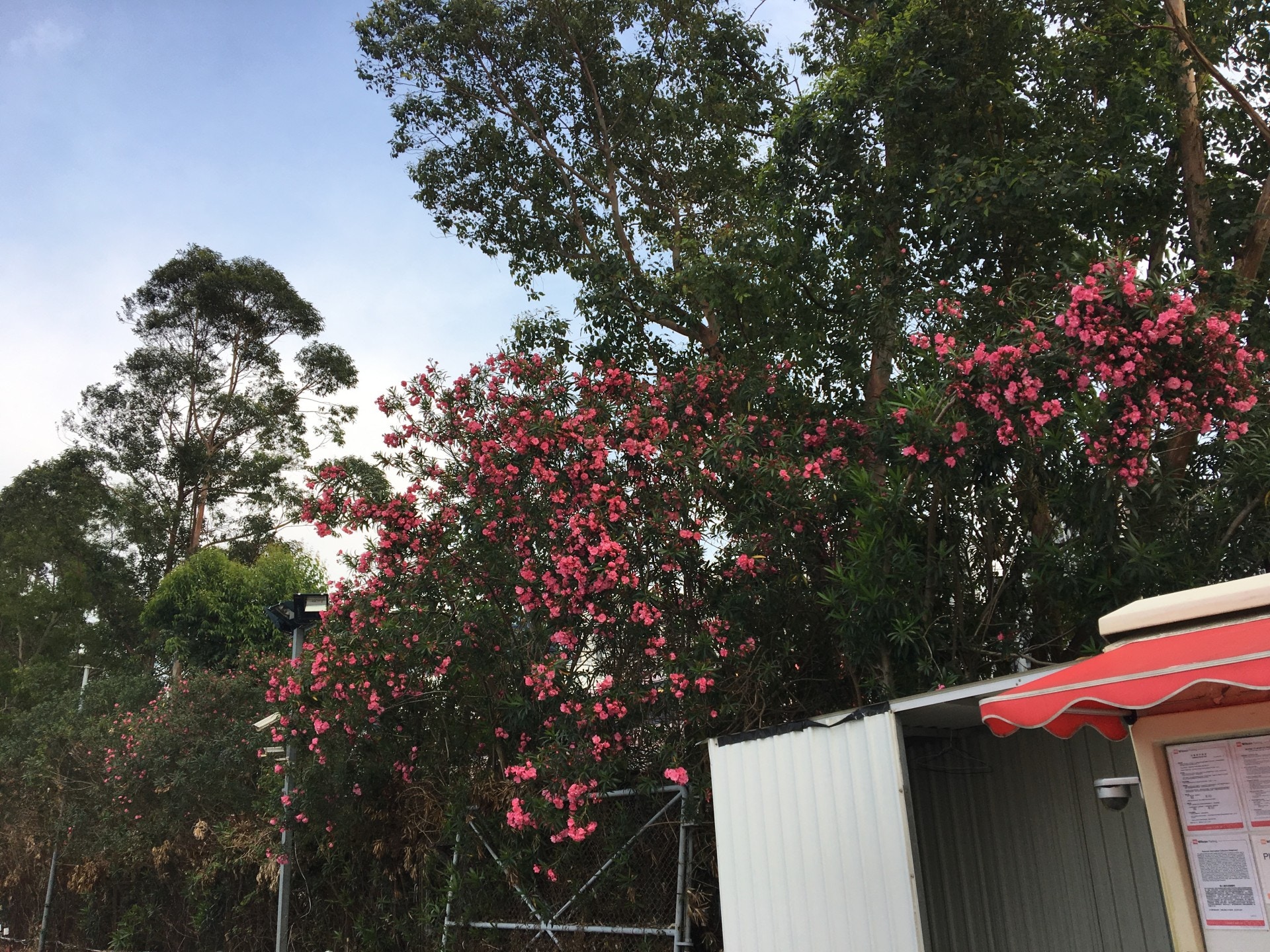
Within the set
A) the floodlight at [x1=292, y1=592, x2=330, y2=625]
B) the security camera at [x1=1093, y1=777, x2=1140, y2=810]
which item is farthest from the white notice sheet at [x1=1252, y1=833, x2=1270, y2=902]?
the floodlight at [x1=292, y1=592, x2=330, y2=625]

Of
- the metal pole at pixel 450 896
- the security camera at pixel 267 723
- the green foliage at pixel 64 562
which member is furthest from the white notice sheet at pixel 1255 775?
the green foliage at pixel 64 562

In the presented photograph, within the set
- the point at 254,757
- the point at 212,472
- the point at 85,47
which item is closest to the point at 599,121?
the point at 85,47

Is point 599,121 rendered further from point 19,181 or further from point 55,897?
point 55,897

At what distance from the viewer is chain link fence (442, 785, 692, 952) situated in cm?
754

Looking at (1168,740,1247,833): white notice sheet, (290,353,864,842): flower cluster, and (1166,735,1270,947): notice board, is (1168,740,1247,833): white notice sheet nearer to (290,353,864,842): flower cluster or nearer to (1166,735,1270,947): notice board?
(1166,735,1270,947): notice board

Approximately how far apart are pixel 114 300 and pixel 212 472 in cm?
602

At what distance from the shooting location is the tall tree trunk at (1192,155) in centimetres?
808

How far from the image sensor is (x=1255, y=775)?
11.9 feet

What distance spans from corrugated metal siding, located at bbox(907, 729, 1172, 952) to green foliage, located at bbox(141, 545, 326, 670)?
1825cm

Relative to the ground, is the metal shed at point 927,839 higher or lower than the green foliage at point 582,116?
lower

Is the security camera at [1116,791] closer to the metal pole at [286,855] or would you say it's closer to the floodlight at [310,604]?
the floodlight at [310,604]

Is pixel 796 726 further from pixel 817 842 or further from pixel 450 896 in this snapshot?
pixel 450 896

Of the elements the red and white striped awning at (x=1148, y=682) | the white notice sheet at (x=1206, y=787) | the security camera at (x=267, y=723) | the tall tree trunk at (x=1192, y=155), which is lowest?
the white notice sheet at (x=1206, y=787)

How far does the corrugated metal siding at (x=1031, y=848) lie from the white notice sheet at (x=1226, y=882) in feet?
7.20
